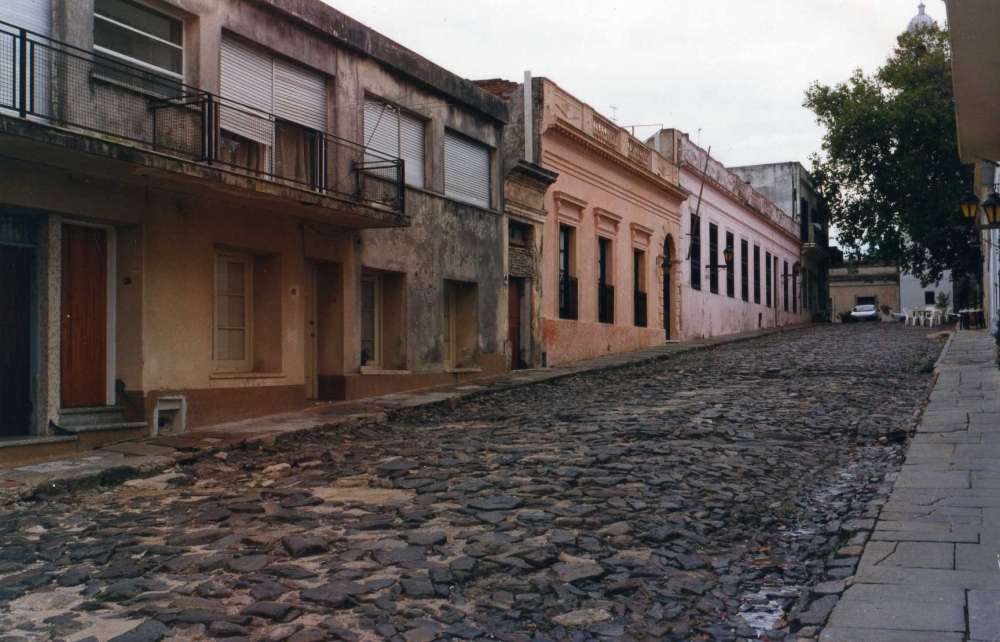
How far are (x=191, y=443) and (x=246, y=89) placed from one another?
4.70 metres

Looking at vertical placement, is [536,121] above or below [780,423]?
above

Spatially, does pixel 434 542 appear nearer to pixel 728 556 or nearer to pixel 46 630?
pixel 728 556

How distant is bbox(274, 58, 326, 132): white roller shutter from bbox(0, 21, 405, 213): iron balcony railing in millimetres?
243

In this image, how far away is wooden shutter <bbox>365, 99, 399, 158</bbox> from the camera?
46.8ft

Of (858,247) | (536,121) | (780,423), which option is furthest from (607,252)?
(858,247)

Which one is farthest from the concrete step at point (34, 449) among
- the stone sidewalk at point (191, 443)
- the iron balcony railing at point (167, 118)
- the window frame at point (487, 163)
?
the window frame at point (487, 163)

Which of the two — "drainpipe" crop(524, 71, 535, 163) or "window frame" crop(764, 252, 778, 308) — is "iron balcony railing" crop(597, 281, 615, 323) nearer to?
"drainpipe" crop(524, 71, 535, 163)

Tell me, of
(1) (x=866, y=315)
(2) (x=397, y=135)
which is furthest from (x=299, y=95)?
(1) (x=866, y=315)

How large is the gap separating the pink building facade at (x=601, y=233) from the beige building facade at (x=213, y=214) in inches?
167

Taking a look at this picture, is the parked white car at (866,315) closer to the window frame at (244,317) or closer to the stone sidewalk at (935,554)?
the window frame at (244,317)

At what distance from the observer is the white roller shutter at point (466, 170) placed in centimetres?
1658

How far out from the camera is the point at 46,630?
4133mm

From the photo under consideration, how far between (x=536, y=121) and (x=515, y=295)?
3597 millimetres

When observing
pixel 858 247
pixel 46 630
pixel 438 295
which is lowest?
pixel 46 630
